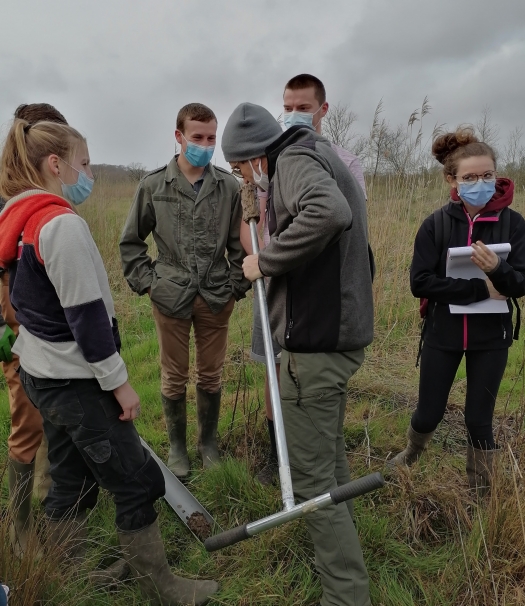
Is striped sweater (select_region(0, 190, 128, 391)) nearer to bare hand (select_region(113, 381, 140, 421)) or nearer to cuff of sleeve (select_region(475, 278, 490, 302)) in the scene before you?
bare hand (select_region(113, 381, 140, 421))

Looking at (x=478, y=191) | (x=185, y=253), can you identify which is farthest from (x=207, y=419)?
(x=478, y=191)

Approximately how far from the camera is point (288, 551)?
88.8 inches

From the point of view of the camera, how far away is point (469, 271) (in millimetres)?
2613

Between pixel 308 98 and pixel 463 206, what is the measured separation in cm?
116

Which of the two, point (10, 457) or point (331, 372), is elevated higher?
point (331, 372)

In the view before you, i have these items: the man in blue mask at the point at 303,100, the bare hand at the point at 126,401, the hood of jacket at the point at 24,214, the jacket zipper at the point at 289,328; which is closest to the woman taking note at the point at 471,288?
the man in blue mask at the point at 303,100

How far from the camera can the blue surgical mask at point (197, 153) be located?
9.73 ft

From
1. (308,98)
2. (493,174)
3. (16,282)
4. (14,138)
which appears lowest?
(16,282)

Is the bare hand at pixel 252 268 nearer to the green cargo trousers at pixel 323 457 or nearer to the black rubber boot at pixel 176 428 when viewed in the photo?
the green cargo trousers at pixel 323 457

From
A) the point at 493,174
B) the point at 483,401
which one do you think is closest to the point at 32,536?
the point at 483,401

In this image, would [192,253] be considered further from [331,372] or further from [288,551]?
[288,551]

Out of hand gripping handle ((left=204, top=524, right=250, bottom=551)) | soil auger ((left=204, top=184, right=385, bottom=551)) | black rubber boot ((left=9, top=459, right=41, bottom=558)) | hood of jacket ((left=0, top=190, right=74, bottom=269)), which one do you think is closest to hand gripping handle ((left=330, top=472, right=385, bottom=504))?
soil auger ((left=204, top=184, right=385, bottom=551))

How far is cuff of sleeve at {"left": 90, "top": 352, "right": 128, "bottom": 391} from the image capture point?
5.79 ft

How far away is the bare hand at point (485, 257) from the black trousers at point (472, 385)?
45cm
